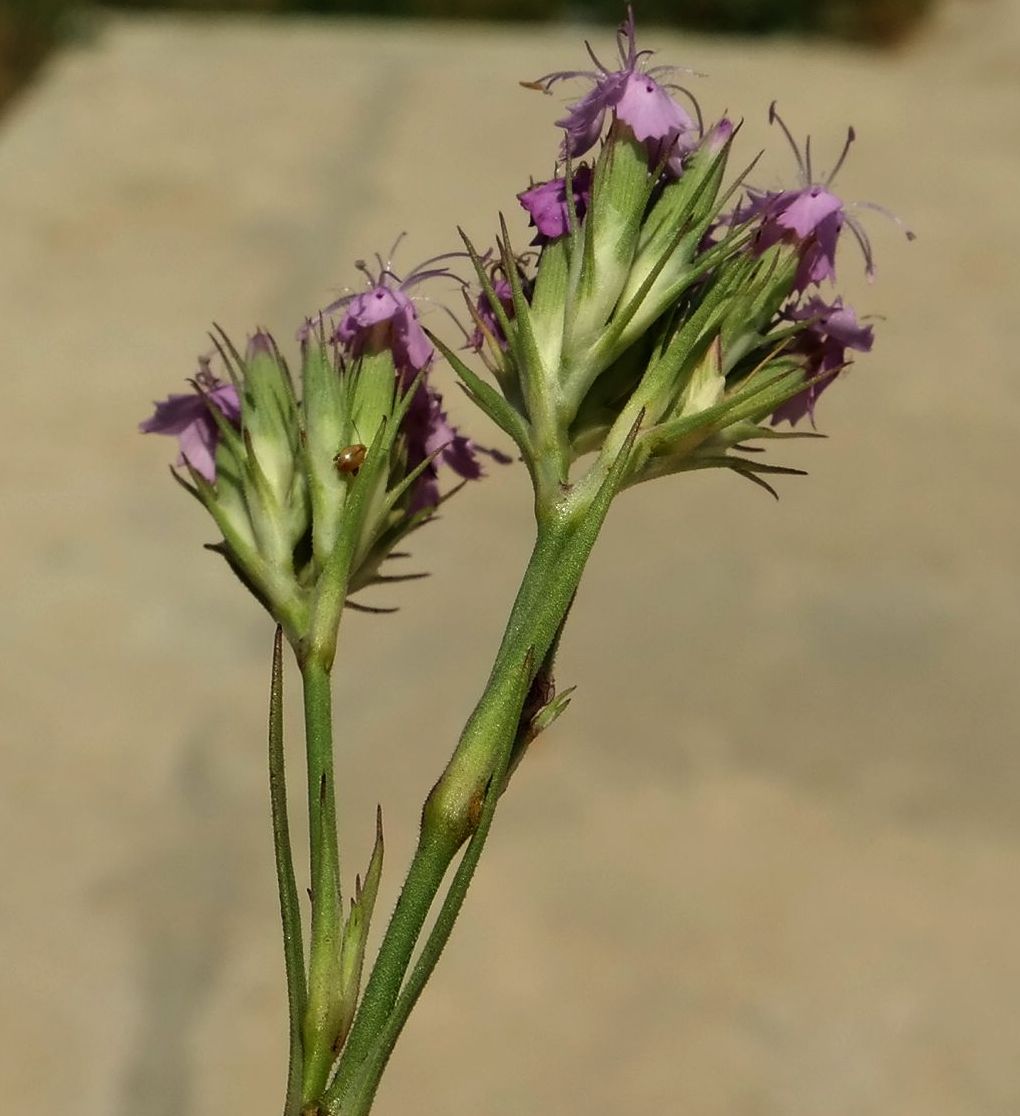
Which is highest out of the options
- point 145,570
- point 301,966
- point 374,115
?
point 374,115

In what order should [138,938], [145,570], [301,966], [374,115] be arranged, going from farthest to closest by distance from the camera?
[374,115]
[145,570]
[138,938]
[301,966]

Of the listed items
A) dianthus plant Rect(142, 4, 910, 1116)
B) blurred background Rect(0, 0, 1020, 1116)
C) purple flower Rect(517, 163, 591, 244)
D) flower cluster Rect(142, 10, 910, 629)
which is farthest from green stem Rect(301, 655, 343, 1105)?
blurred background Rect(0, 0, 1020, 1116)

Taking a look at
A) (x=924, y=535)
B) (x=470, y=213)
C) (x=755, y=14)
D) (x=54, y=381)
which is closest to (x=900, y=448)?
(x=924, y=535)

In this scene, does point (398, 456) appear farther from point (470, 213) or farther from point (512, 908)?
point (470, 213)

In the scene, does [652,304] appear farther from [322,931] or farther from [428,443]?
[322,931]

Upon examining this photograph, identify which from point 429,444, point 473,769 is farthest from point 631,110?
point 473,769

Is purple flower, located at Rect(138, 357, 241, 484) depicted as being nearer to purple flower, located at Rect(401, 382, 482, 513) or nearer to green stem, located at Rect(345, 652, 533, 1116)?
purple flower, located at Rect(401, 382, 482, 513)
